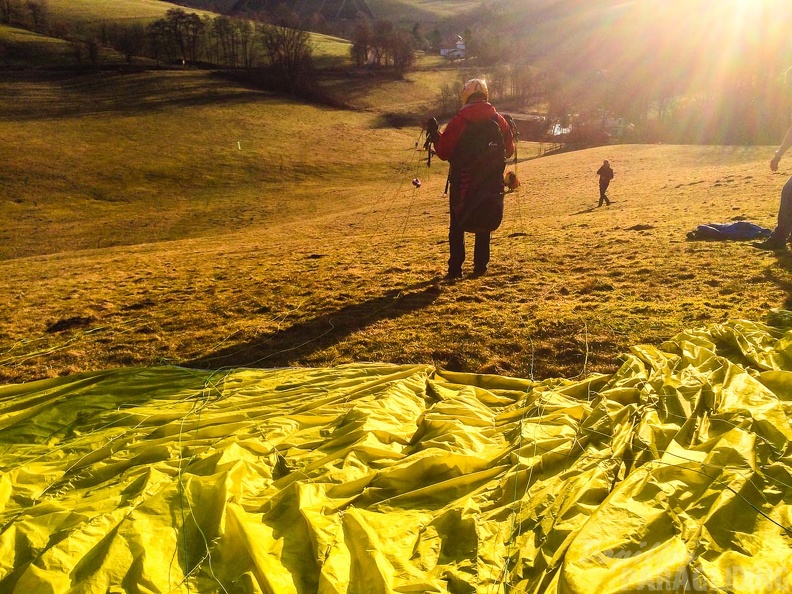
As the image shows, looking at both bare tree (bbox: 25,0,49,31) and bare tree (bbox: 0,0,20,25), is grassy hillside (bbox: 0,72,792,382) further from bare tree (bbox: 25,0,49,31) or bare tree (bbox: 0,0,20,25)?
bare tree (bbox: 0,0,20,25)

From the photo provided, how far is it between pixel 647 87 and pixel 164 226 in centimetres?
7721

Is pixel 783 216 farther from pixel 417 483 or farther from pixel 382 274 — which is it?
pixel 417 483

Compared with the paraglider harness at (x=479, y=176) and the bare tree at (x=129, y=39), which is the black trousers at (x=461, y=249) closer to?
A: the paraglider harness at (x=479, y=176)

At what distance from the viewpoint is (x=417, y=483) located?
3.46 meters

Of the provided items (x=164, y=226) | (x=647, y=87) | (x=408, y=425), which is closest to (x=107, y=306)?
(x=408, y=425)

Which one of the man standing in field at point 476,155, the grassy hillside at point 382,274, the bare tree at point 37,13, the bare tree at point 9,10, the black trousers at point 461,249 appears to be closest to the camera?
the grassy hillside at point 382,274

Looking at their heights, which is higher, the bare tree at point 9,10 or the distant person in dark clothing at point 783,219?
the bare tree at point 9,10

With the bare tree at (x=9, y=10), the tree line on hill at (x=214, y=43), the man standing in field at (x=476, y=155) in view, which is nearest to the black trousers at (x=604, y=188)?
the man standing in field at (x=476, y=155)

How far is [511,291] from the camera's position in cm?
811

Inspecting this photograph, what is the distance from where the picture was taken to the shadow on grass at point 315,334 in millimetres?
6258

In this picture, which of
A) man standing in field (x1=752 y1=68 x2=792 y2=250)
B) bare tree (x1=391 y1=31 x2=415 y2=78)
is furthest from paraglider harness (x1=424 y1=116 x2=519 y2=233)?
bare tree (x1=391 y1=31 x2=415 y2=78)

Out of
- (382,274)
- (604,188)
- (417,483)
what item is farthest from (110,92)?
(417,483)

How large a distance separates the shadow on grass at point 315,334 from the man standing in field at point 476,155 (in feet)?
5.08

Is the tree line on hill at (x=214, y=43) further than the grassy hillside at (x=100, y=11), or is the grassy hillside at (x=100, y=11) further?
the grassy hillside at (x=100, y=11)
